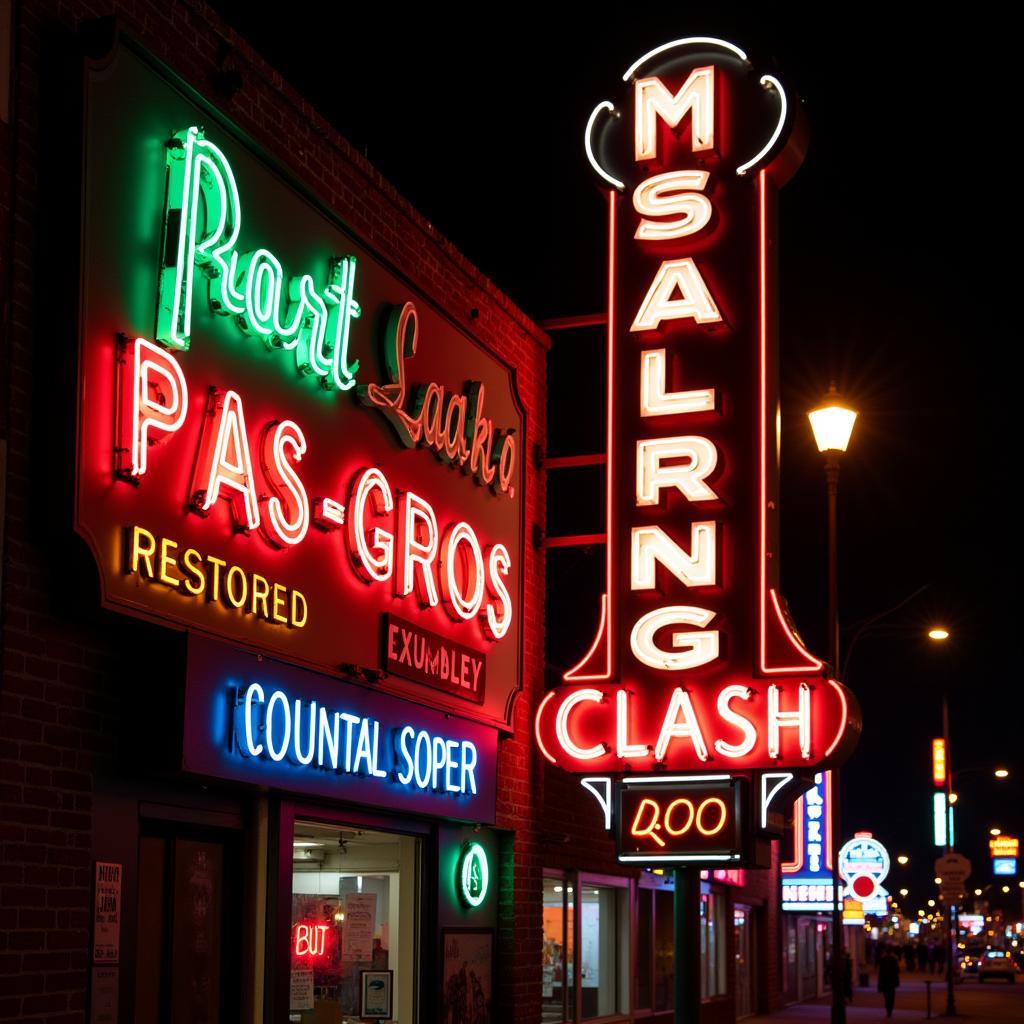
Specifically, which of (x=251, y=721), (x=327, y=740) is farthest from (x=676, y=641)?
(x=251, y=721)

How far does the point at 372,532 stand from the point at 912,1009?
34479 mm

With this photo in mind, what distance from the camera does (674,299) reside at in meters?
15.5

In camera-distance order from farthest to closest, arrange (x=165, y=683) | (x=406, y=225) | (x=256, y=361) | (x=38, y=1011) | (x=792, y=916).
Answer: (x=792, y=916)
(x=406, y=225)
(x=256, y=361)
(x=165, y=683)
(x=38, y=1011)

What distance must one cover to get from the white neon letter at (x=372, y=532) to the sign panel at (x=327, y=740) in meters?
0.97

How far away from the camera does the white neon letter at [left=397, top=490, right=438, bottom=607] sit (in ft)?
44.0

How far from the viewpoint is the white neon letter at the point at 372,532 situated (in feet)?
41.3

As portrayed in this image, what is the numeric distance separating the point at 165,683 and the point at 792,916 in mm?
35596

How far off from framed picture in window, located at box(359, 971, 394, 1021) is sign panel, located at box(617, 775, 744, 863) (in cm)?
243

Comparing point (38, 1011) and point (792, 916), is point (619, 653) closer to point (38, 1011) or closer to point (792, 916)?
point (38, 1011)

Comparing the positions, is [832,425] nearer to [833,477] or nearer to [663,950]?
[833,477]

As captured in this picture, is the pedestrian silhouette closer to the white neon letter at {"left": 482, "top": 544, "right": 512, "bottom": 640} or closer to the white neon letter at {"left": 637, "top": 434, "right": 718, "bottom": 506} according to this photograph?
the white neon letter at {"left": 482, "top": 544, "right": 512, "bottom": 640}

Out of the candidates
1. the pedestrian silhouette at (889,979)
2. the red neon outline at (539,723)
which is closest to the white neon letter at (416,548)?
the red neon outline at (539,723)

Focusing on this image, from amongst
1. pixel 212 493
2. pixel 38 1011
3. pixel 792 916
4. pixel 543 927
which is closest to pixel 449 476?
pixel 212 493

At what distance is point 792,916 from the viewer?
140ft
